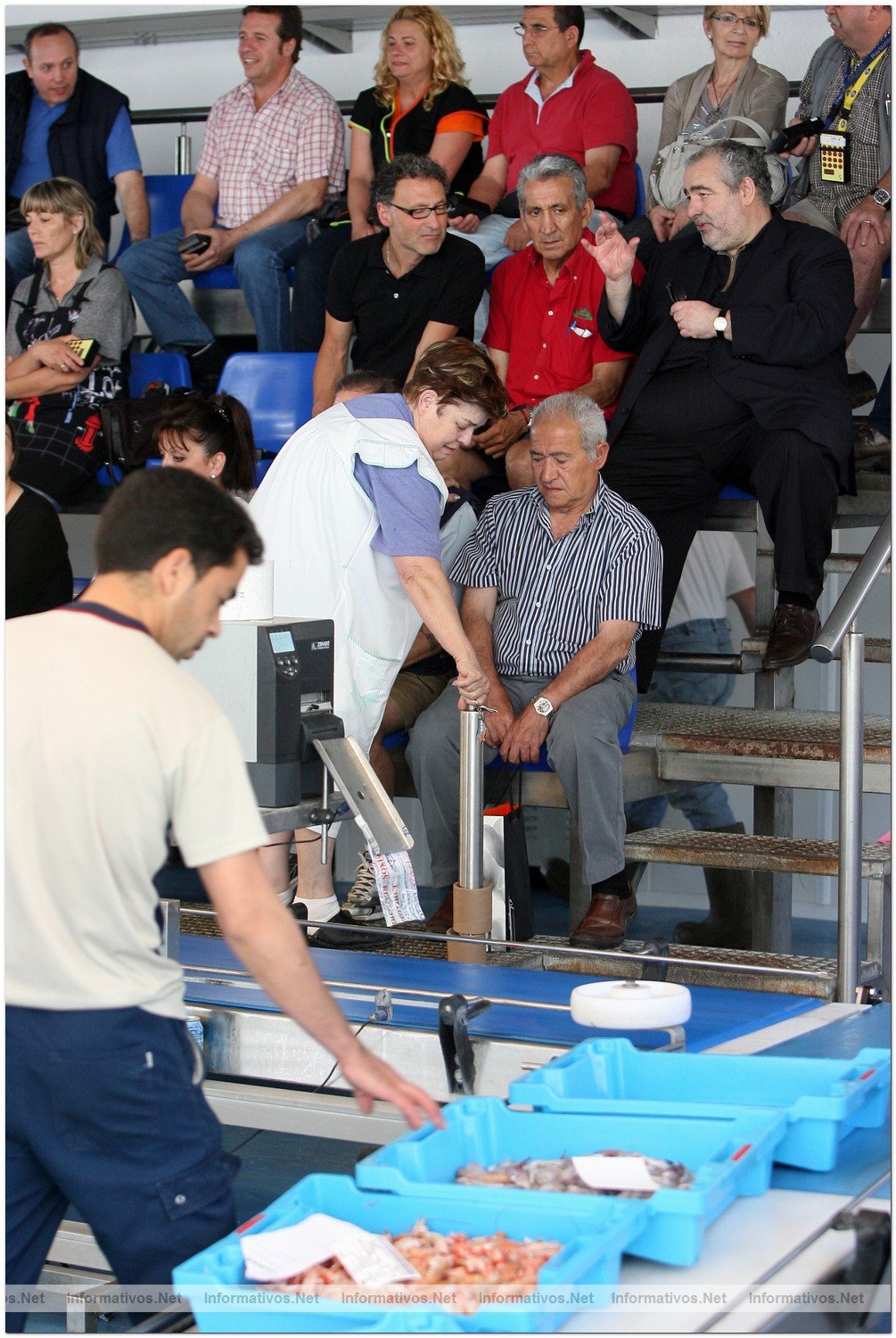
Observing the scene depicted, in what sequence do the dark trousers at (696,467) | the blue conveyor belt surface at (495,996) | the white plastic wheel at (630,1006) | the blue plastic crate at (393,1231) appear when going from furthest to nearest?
the dark trousers at (696,467), the blue conveyor belt surface at (495,996), the white plastic wheel at (630,1006), the blue plastic crate at (393,1231)

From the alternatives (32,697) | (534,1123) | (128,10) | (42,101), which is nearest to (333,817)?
(534,1123)

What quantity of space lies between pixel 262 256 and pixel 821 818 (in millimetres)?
2912

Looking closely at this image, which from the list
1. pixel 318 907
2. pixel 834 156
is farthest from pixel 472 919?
pixel 834 156

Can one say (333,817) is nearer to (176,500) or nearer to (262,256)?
(176,500)

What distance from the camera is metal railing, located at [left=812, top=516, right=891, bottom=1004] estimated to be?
293cm

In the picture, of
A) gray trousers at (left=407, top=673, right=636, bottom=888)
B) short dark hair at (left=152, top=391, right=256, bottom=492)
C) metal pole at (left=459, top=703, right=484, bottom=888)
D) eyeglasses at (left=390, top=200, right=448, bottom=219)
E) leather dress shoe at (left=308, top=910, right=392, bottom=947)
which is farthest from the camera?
eyeglasses at (left=390, top=200, right=448, bottom=219)

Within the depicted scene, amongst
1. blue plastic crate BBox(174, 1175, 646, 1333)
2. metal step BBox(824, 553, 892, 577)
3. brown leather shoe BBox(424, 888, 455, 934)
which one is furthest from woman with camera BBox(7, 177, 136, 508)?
blue plastic crate BBox(174, 1175, 646, 1333)

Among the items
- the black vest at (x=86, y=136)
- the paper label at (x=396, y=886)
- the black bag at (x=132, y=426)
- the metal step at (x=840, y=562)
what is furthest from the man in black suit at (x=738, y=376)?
the black vest at (x=86, y=136)

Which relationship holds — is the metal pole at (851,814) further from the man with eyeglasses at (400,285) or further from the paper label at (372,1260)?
the man with eyeglasses at (400,285)

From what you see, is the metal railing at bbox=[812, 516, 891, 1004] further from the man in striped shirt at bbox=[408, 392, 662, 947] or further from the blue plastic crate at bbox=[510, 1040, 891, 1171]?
the blue plastic crate at bbox=[510, 1040, 891, 1171]

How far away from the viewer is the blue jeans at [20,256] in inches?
234

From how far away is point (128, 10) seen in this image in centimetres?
634

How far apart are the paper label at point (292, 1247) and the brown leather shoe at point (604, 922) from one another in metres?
1.91

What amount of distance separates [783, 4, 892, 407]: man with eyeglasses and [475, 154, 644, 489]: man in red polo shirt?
634mm
